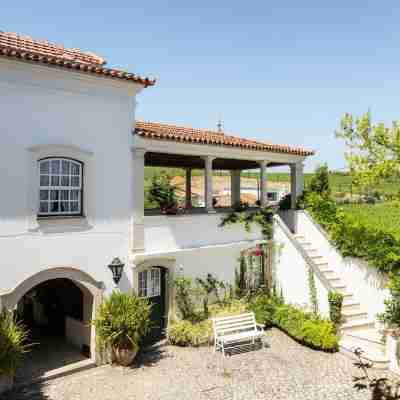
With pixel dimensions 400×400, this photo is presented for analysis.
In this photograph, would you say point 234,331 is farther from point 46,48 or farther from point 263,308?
point 46,48

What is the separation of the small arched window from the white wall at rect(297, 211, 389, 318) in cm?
966

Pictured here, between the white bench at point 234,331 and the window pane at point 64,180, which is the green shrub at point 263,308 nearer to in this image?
the white bench at point 234,331

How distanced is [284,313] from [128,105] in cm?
928

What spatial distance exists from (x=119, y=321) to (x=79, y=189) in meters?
3.89

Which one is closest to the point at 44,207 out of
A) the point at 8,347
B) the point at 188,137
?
the point at 8,347

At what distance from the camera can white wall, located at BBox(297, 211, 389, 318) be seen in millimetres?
12906

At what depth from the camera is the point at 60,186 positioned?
1008cm

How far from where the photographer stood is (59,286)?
1307 cm

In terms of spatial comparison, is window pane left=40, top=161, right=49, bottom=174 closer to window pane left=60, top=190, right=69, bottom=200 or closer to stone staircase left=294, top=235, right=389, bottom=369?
window pane left=60, top=190, right=69, bottom=200

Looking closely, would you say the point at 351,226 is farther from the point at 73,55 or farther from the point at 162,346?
the point at 73,55

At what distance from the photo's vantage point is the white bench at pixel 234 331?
11773 millimetres

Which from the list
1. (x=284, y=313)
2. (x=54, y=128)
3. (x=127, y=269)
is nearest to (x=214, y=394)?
(x=127, y=269)

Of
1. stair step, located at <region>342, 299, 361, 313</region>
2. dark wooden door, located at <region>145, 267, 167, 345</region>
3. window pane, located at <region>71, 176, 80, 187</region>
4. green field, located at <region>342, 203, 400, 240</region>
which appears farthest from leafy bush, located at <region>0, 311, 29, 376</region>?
green field, located at <region>342, 203, 400, 240</region>

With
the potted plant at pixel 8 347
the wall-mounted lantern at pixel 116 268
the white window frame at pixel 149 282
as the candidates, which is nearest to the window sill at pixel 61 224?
the wall-mounted lantern at pixel 116 268
